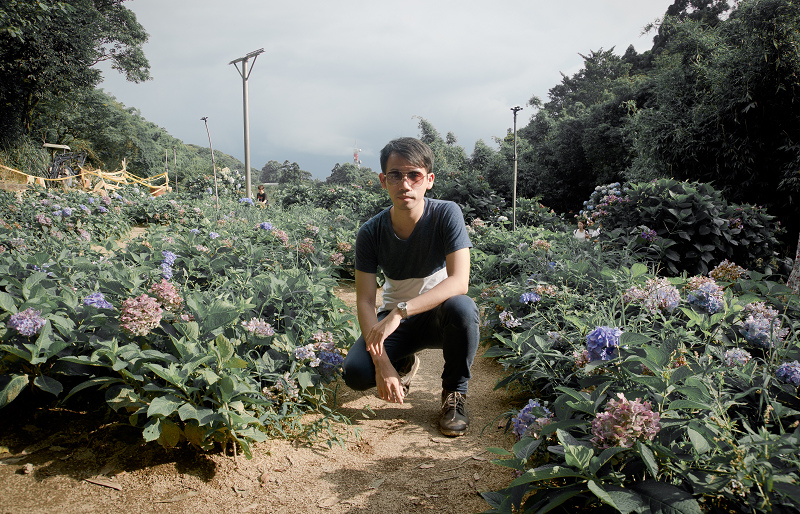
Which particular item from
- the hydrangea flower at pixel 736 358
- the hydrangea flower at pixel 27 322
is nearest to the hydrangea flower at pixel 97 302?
the hydrangea flower at pixel 27 322

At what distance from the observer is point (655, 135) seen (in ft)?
29.0

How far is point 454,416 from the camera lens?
215cm

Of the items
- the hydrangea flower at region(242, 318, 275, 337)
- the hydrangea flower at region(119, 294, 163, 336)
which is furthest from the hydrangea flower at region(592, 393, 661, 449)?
the hydrangea flower at region(119, 294, 163, 336)

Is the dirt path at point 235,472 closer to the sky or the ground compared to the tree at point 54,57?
closer to the ground

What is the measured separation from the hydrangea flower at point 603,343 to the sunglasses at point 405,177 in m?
1.07

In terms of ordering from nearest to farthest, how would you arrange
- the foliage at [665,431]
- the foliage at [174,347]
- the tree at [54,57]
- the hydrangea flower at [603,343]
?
the foliage at [665,431]
the hydrangea flower at [603,343]
the foliage at [174,347]
the tree at [54,57]

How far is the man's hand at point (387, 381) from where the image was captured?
1946 millimetres

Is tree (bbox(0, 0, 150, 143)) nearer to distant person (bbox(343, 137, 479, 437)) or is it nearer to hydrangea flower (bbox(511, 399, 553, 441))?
distant person (bbox(343, 137, 479, 437))

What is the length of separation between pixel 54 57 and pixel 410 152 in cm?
1949

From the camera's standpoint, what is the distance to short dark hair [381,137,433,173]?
2107mm

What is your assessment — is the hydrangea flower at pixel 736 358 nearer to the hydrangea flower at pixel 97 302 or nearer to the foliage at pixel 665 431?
the foliage at pixel 665 431

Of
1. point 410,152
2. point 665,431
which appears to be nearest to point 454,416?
point 665,431

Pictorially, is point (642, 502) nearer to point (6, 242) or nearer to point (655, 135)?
point (6, 242)

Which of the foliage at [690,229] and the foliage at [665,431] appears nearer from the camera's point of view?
the foliage at [665,431]
